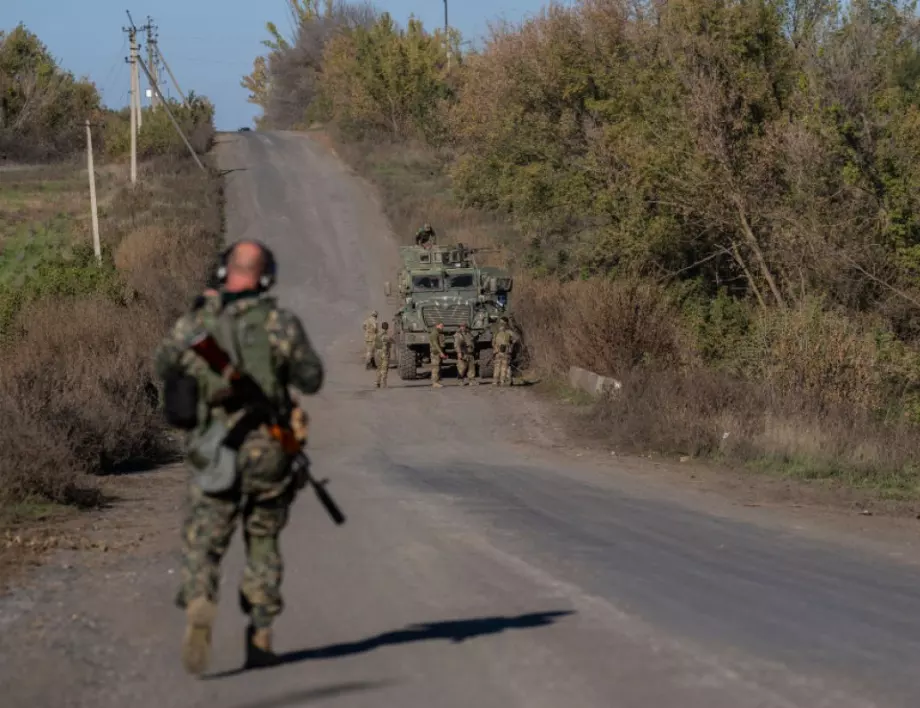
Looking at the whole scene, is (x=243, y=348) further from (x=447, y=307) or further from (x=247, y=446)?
(x=447, y=307)

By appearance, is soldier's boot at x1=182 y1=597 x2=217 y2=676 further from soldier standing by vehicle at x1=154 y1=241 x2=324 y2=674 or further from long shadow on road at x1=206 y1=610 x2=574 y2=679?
long shadow on road at x1=206 y1=610 x2=574 y2=679

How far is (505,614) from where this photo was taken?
281 inches

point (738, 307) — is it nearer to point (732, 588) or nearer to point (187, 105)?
point (732, 588)

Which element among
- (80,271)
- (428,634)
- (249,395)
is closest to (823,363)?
(428,634)

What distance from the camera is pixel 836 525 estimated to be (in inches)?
461

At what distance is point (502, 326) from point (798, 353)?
6.54 metres

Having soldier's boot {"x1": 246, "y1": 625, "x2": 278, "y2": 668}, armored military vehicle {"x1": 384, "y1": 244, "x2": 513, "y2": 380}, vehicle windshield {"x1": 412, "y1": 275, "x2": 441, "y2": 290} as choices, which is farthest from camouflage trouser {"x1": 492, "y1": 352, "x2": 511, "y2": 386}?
soldier's boot {"x1": 246, "y1": 625, "x2": 278, "y2": 668}

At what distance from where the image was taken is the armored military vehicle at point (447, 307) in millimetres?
25406

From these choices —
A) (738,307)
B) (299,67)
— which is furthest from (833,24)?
(299,67)

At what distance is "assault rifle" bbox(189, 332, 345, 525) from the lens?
5527mm

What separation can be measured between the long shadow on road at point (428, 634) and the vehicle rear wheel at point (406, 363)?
1849 centimetres

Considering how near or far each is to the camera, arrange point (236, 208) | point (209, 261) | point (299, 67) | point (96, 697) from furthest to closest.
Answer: point (299, 67) → point (236, 208) → point (209, 261) → point (96, 697)

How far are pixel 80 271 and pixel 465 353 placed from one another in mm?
10199

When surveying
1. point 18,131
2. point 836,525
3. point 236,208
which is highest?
point 18,131
